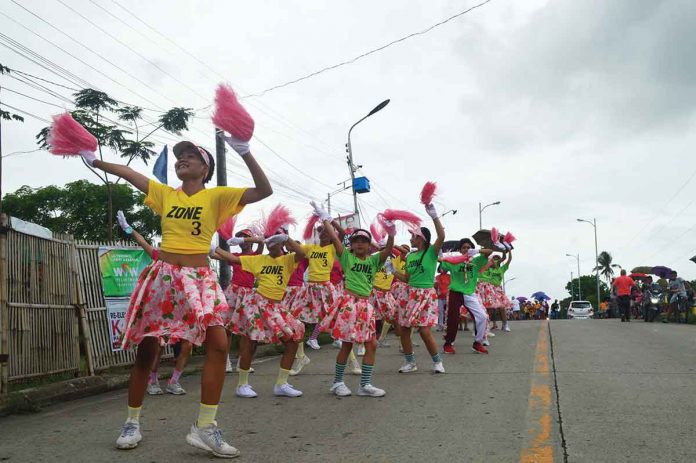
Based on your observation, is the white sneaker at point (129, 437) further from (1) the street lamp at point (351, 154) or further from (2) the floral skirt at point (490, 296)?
(1) the street lamp at point (351, 154)

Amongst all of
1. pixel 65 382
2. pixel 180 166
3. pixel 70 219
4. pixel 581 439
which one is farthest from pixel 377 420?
pixel 70 219

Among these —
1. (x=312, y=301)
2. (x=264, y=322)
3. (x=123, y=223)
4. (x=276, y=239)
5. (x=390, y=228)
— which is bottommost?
(x=264, y=322)

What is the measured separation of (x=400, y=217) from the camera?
23.3ft

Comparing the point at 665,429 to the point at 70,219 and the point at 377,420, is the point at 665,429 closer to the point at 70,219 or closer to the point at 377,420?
the point at 377,420

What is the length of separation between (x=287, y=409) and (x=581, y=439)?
8.60ft

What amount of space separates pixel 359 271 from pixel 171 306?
280 cm

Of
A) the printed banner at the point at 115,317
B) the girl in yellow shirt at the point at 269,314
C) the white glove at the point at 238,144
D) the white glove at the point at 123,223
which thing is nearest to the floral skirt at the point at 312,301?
the printed banner at the point at 115,317

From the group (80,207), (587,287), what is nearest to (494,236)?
(80,207)

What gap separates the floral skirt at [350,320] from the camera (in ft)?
21.6

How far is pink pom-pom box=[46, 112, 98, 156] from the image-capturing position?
4.54m

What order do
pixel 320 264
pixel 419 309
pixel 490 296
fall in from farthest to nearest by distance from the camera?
pixel 490 296, pixel 320 264, pixel 419 309

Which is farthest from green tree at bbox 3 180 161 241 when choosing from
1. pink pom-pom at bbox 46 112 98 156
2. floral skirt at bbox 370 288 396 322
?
pink pom-pom at bbox 46 112 98 156

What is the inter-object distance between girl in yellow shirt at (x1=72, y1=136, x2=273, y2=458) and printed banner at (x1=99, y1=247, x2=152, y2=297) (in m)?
4.97

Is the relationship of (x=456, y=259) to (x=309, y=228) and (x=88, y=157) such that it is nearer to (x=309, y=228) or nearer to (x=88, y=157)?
(x=309, y=228)
